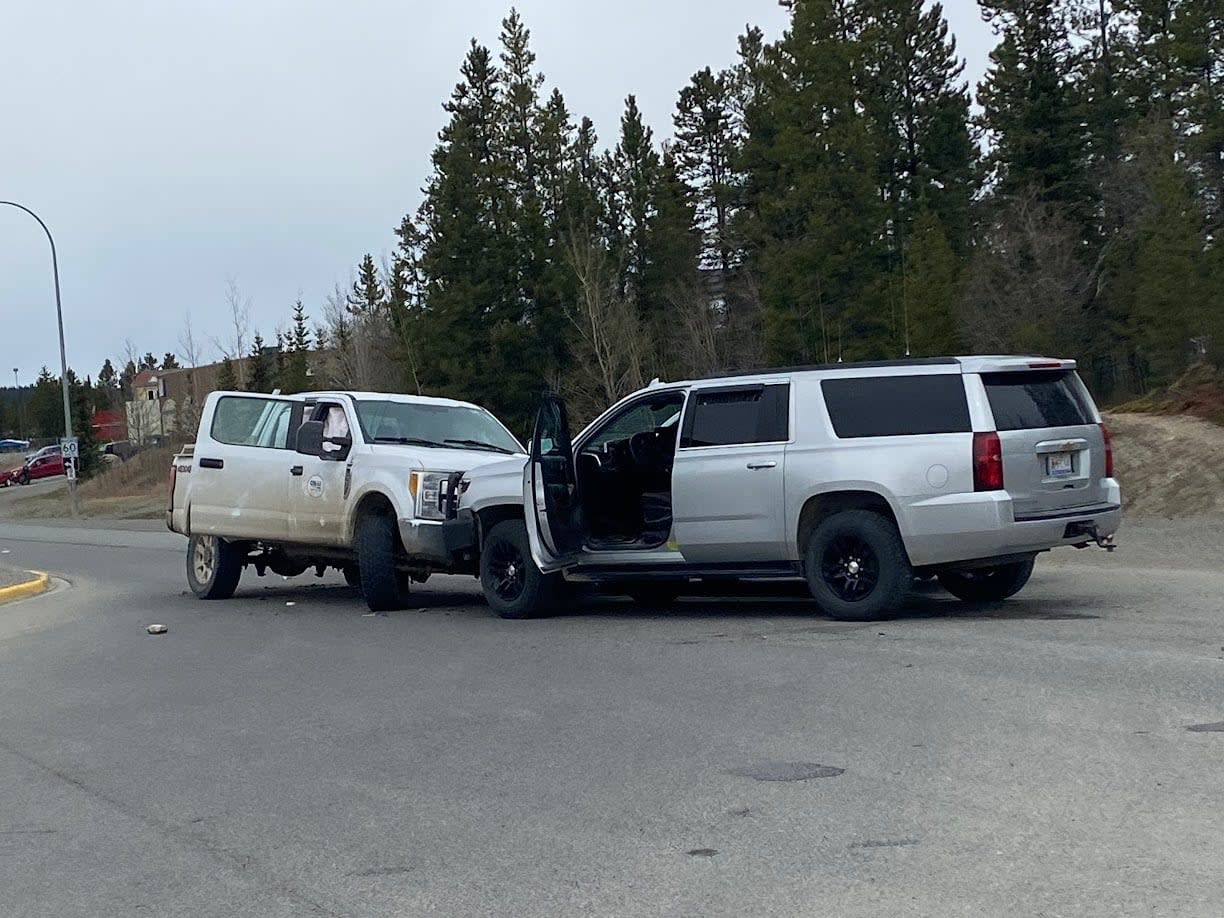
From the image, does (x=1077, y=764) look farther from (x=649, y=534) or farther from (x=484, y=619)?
(x=484, y=619)

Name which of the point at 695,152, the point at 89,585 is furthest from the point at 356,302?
the point at 89,585

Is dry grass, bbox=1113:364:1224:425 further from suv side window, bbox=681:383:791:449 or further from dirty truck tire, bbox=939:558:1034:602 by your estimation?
suv side window, bbox=681:383:791:449

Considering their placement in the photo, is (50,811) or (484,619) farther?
(484,619)

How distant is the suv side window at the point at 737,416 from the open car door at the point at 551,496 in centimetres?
104

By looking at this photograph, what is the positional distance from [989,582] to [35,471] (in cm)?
7870

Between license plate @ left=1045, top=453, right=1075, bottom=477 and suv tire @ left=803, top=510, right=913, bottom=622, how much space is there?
1231 millimetres

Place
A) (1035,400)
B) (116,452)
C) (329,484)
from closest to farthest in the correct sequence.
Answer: (1035,400)
(329,484)
(116,452)

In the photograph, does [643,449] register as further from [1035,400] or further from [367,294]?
[367,294]

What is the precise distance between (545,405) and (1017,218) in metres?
38.5

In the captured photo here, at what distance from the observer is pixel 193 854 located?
6.12 meters

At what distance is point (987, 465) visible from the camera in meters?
10.7

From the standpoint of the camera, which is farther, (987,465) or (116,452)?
(116,452)

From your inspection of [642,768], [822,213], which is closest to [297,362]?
[822,213]

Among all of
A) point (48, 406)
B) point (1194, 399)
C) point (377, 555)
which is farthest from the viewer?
point (48, 406)
